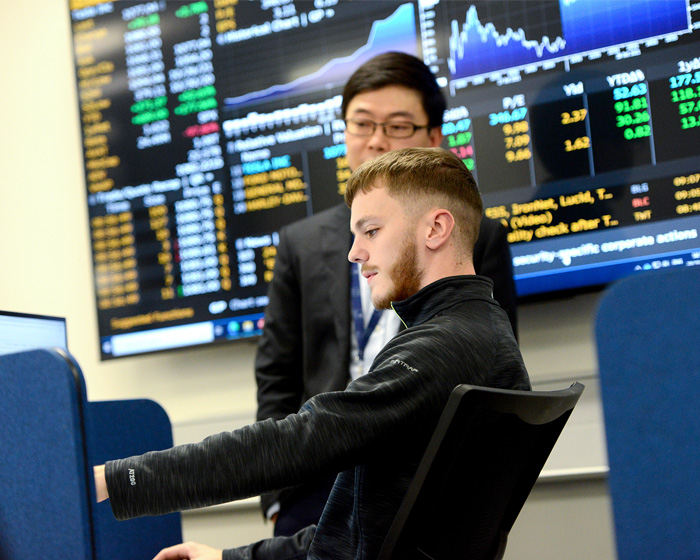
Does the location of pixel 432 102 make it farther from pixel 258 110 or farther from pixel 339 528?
pixel 339 528

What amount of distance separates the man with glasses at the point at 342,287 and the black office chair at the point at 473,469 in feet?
3.03

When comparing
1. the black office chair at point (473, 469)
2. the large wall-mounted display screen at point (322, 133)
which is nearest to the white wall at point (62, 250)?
the large wall-mounted display screen at point (322, 133)

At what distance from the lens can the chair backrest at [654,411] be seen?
770 mm

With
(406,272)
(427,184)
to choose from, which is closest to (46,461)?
(406,272)

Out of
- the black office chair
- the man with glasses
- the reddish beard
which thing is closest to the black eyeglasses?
the man with glasses

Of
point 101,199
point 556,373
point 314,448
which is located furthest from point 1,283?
point 314,448

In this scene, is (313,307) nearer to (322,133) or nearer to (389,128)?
(389,128)

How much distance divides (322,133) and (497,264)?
1022 millimetres

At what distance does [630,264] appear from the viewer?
7.66 feet

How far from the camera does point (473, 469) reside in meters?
0.98

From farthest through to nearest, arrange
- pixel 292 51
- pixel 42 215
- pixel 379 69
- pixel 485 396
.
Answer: pixel 42 215 → pixel 292 51 → pixel 379 69 → pixel 485 396

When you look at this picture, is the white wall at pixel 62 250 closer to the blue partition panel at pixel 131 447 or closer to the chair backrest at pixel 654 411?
the blue partition panel at pixel 131 447

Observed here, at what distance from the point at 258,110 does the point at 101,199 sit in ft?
2.46

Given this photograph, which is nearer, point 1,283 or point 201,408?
point 201,408
